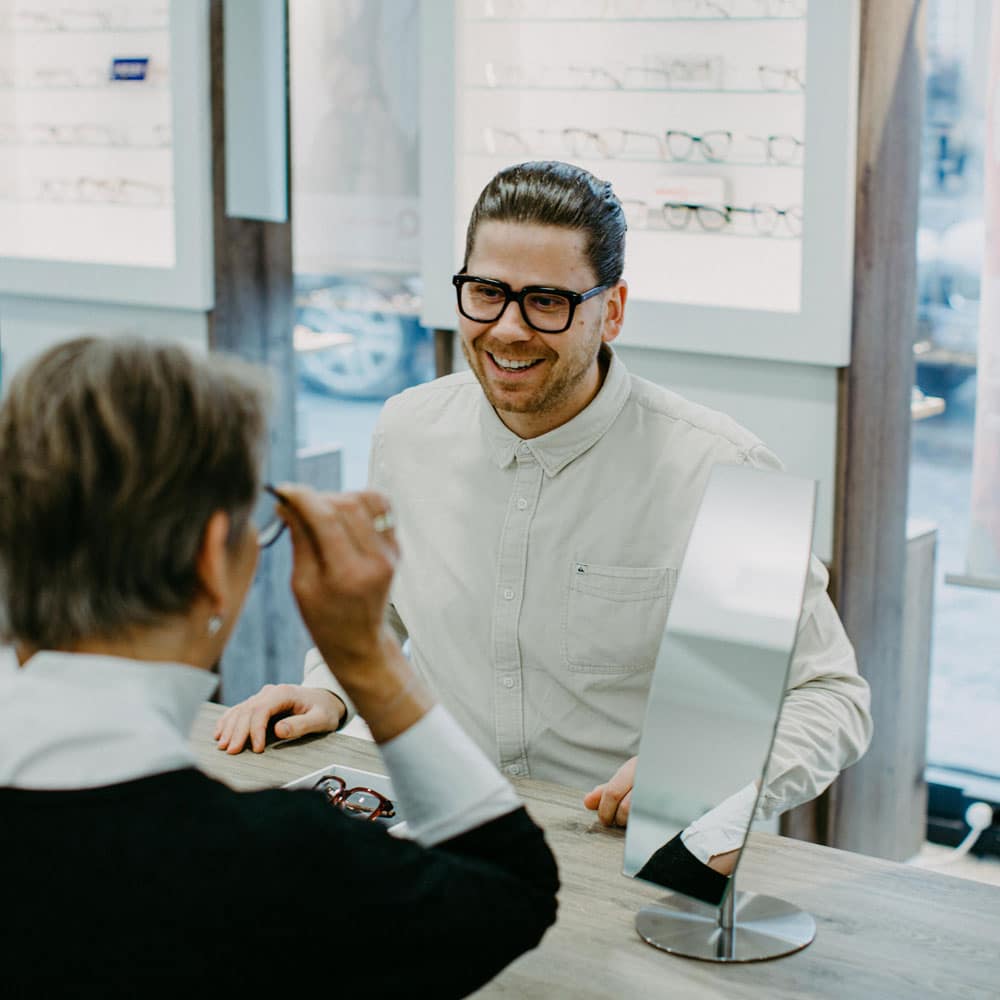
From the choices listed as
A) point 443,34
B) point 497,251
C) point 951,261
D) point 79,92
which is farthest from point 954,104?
point 79,92

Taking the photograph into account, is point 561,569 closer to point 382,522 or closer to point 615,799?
point 615,799

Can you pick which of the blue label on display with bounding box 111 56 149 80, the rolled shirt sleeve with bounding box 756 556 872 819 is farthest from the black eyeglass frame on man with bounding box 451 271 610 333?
the blue label on display with bounding box 111 56 149 80

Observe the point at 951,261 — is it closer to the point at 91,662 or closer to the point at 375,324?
the point at 375,324

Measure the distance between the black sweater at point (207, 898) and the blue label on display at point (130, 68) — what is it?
3.37 m

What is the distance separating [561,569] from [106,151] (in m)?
2.63

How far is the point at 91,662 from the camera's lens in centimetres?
104

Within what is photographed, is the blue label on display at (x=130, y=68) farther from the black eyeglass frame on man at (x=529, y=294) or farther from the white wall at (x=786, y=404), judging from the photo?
the black eyeglass frame on man at (x=529, y=294)

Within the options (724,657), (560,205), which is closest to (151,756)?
(724,657)

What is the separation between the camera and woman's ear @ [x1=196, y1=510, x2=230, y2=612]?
1.05m

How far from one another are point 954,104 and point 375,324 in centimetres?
204

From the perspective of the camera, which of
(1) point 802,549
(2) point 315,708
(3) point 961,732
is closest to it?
(1) point 802,549

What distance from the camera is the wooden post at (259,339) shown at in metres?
3.90

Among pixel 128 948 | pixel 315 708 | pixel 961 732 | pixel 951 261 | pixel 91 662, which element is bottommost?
pixel 961 732

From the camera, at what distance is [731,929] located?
1491mm
